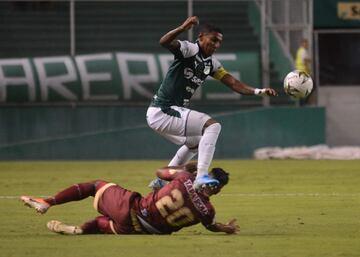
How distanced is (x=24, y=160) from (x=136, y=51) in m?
3.60

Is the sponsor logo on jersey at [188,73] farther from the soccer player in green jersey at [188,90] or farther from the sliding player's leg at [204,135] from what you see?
the sliding player's leg at [204,135]

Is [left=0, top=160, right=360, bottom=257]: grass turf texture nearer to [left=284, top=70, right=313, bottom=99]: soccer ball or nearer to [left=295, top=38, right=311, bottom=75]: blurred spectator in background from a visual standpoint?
[left=284, top=70, right=313, bottom=99]: soccer ball

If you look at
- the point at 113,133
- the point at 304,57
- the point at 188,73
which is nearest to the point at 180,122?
the point at 188,73

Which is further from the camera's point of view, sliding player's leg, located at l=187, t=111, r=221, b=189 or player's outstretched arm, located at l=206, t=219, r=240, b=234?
sliding player's leg, located at l=187, t=111, r=221, b=189

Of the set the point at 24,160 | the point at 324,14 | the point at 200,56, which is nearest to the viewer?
the point at 200,56

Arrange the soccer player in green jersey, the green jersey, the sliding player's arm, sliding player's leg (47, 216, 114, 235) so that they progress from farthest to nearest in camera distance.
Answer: the green jersey, the soccer player in green jersey, the sliding player's arm, sliding player's leg (47, 216, 114, 235)

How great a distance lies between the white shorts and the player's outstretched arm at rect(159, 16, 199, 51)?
835mm

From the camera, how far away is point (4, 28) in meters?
25.2

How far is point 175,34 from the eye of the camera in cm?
1217

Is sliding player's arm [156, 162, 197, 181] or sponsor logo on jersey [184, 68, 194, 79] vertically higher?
sponsor logo on jersey [184, 68, 194, 79]

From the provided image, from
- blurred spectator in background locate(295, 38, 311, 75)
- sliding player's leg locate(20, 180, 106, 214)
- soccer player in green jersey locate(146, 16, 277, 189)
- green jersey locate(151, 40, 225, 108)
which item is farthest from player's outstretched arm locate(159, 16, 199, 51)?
blurred spectator in background locate(295, 38, 311, 75)

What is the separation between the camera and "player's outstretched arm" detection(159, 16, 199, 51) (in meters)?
11.8

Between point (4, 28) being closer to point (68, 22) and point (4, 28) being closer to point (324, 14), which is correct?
point (68, 22)

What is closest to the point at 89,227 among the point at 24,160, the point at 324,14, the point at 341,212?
the point at 341,212
